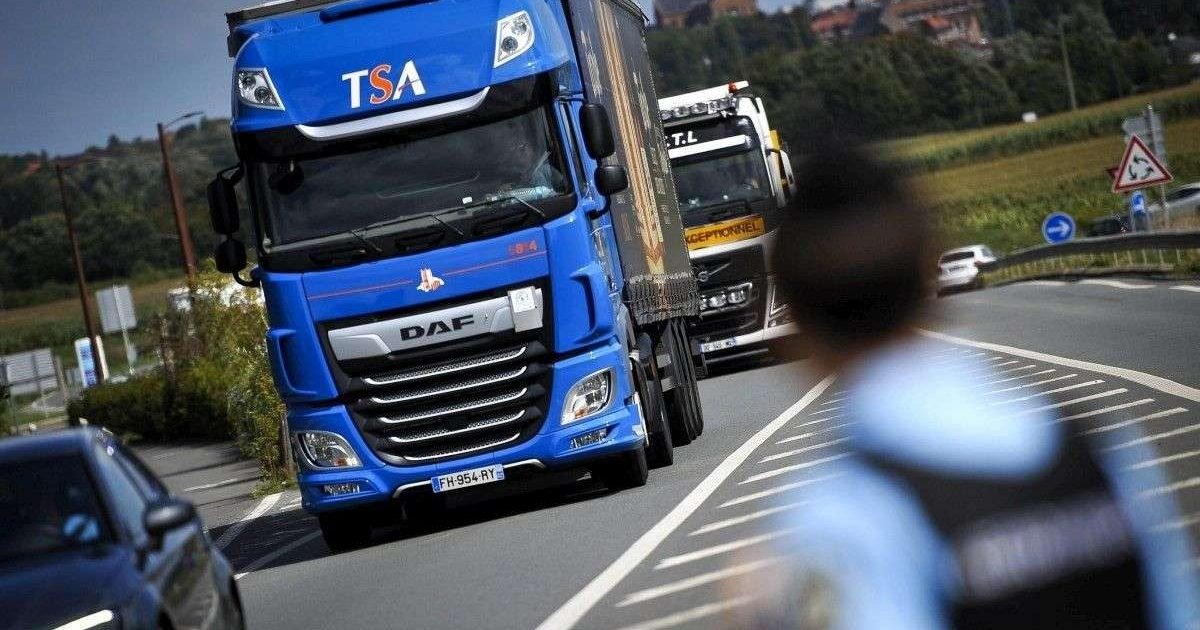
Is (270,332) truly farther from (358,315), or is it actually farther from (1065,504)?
(1065,504)

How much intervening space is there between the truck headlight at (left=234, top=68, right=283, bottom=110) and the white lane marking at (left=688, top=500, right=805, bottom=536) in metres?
4.31

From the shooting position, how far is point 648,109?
730 inches

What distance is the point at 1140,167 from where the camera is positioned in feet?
118

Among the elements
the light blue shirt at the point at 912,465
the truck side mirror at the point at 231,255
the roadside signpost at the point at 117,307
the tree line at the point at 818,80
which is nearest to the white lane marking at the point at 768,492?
the truck side mirror at the point at 231,255

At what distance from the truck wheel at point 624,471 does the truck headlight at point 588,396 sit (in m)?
0.81

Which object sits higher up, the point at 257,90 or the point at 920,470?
the point at 257,90

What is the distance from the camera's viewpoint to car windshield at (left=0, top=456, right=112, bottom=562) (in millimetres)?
7562

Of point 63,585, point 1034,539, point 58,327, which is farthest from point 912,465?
point 58,327

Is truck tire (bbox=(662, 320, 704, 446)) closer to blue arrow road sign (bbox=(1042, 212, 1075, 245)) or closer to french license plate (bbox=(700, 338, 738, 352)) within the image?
french license plate (bbox=(700, 338, 738, 352))

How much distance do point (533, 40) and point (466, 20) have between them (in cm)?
50

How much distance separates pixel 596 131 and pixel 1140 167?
A: 2473 centimetres

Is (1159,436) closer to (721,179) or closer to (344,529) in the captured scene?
(344,529)

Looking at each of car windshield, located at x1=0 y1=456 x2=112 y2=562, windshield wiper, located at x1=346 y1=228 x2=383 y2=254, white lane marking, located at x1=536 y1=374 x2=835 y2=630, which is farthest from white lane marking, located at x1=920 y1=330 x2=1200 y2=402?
car windshield, located at x1=0 y1=456 x2=112 y2=562

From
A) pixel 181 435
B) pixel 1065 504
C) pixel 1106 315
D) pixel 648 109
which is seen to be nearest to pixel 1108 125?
pixel 181 435
